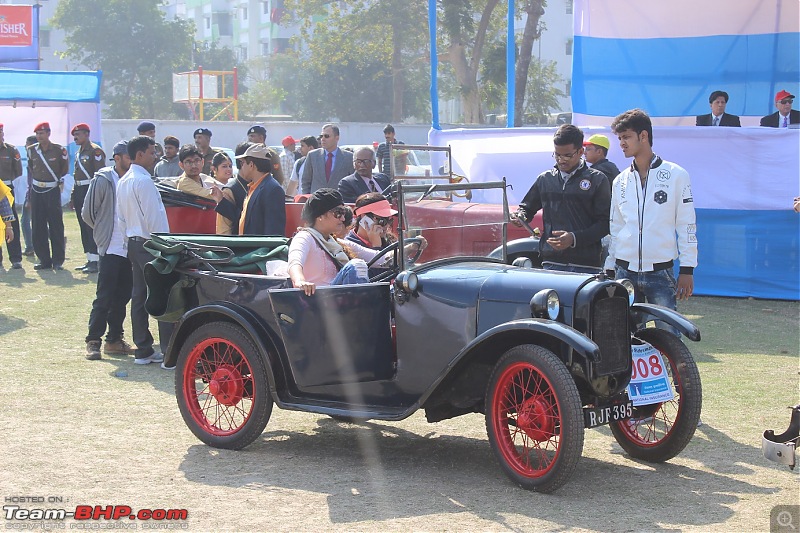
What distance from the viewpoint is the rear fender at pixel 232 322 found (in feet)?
18.4

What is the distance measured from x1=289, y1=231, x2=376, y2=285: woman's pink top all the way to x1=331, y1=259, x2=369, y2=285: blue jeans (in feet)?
0.70

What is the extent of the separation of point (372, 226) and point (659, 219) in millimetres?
1773

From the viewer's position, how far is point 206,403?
640 cm

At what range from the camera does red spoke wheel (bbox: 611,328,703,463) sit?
5234 mm

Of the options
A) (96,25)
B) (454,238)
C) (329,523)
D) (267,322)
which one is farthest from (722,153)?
(96,25)

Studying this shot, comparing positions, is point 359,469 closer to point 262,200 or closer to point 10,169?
point 262,200

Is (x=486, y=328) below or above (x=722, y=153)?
below

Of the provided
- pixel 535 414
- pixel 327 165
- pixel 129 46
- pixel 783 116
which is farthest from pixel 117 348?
pixel 129 46

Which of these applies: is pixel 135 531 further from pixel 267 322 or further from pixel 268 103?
pixel 268 103

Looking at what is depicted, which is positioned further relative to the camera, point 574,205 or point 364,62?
point 364,62

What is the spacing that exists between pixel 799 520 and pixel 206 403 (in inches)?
138

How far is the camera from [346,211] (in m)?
6.01

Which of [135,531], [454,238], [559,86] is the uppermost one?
[559,86]

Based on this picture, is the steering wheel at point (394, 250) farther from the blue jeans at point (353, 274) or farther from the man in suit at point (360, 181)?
the man in suit at point (360, 181)
